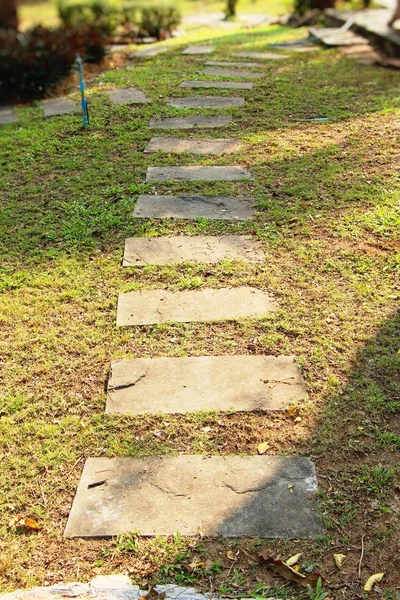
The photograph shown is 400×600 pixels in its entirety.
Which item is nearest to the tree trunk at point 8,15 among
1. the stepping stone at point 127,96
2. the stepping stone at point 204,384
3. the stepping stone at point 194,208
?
the stepping stone at point 127,96

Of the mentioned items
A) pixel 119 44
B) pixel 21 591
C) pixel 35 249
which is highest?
pixel 119 44

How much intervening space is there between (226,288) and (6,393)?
4.18ft

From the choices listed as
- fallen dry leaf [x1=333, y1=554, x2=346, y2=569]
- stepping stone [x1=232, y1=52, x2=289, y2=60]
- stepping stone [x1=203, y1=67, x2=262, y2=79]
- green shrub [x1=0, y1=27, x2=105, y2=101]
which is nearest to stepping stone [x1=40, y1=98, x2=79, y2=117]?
green shrub [x1=0, y1=27, x2=105, y2=101]

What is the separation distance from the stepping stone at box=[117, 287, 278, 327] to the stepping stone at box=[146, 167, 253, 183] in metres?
1.43

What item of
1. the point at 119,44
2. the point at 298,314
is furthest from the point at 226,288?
the point at 119,44

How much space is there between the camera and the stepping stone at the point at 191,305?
133 inches

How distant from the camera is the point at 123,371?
3039 millimetres

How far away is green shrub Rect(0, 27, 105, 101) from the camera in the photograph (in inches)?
283

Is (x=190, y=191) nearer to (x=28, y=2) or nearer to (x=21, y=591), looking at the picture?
(x=21, y=591)

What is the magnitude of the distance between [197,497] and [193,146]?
347cm

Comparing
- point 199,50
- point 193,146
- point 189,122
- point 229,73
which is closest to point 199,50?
point 199,50

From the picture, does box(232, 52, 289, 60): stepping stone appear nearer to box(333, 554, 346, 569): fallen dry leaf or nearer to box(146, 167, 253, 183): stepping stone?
box(146, 167, 253, 183): stepping stone

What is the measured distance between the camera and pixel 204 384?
2.94 metres

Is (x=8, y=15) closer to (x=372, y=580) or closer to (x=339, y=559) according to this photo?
(x=339, y=559)
